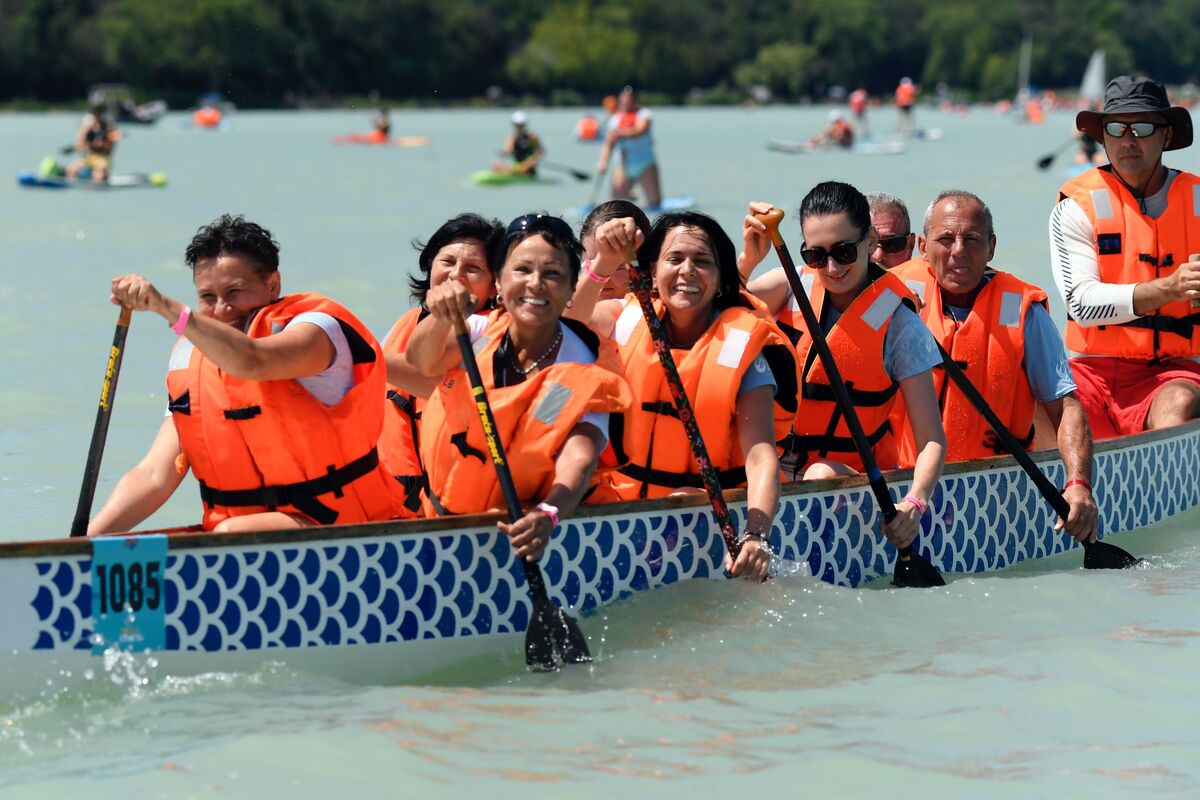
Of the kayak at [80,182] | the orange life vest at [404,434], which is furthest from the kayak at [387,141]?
the orange life vest at [404,434]

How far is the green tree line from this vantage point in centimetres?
6212

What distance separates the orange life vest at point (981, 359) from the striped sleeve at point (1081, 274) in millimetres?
613

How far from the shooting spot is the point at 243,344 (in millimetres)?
4180

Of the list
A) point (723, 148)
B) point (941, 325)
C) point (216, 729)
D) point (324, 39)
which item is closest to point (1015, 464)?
point (941, 325)

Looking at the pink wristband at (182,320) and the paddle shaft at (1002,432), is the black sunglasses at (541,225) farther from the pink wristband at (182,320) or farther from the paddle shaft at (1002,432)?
the paddle shaft at (1002,432)

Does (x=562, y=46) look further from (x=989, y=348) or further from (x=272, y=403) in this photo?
(x=272, y=403)

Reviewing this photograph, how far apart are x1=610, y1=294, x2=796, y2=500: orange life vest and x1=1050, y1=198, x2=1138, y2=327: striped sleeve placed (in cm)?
175

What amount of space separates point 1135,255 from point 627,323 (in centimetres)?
226

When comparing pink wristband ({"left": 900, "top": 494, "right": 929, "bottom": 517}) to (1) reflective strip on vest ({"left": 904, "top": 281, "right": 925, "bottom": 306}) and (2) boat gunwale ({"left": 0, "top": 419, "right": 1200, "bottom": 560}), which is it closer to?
(2) boat gunwale ({"left": 0, "top": 419, "right": 1200, "bottom": 560})

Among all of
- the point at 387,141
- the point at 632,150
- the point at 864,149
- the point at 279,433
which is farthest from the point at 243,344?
the point at 387,141

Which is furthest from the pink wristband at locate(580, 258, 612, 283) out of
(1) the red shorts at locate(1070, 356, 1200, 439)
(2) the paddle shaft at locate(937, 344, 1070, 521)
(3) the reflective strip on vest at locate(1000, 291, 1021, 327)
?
(1) the red shorts at locate(1070, 356, 1200, 439)

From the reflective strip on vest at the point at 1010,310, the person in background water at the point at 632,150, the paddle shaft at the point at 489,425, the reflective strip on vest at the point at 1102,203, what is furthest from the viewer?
the person in background water at the point at 632,150

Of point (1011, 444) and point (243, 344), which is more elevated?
point (243, 344)

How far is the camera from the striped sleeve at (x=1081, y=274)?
20.4 ft
